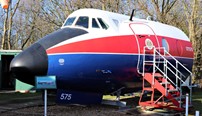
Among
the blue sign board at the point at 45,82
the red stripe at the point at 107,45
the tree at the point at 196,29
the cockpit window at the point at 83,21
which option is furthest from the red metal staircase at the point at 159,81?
the tree at the point at 196,29

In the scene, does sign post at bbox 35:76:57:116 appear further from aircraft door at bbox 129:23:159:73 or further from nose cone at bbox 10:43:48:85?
aircraft door at bbox 129:23:159:73

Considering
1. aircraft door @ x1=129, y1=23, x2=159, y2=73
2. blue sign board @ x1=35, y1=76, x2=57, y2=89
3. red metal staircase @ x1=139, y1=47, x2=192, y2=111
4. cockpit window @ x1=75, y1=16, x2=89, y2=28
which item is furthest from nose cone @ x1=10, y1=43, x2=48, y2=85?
red metal staircase @ x1=139, y1=47, x2=192, y2=111

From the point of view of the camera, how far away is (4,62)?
23.1 m

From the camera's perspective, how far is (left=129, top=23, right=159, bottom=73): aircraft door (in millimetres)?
11143

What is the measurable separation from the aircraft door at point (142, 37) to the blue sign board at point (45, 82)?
11.2 ft

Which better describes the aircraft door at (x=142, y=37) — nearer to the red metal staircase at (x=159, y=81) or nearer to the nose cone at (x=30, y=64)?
the red metal staircase at (x=159, y=81)

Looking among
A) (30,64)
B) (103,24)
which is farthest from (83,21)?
(30,64)

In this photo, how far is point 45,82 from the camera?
8719 mm

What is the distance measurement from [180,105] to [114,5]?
61.0 feet

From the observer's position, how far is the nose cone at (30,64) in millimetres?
8609

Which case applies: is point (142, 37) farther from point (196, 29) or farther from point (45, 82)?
point (196, 29)

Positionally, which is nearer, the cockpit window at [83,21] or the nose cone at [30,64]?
the nose cone at [30,64]

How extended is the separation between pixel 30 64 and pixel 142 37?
Answer: 4.51 m

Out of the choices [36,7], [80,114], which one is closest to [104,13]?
[80,114]
